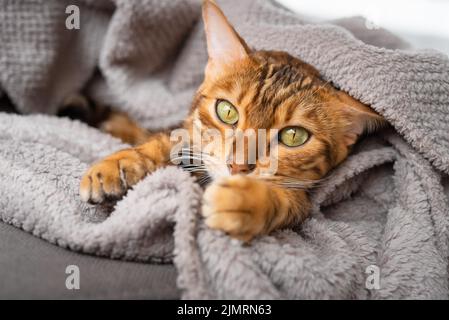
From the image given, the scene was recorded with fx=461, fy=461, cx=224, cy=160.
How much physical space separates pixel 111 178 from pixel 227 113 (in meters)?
0.31

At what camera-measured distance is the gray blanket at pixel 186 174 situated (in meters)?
0.83

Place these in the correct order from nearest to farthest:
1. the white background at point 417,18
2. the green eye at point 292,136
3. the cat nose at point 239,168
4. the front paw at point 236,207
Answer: the front paw at point 236,207 < the cat nose at point 239,168 < the green eye at point 292,136 < the white background at point 417,18

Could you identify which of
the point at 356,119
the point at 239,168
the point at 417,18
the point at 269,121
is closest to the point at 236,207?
the point at 239,168

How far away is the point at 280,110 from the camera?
1049 mm

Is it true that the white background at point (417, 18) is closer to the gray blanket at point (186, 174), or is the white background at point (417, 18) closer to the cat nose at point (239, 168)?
the gray blanket at point (186, 174)

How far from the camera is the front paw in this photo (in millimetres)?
787

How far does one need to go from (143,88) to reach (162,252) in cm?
79

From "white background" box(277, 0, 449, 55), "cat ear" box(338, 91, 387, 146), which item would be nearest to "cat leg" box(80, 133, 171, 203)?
"cat ear" box(338, 91, 387, 146)

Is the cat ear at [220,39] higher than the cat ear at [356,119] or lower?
higher

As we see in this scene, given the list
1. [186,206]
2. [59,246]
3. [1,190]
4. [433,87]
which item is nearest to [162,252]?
[186,206]

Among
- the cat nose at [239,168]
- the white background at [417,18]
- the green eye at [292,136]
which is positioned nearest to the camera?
the cat nose at [239,168]

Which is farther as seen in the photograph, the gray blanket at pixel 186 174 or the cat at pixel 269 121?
the cat at pixel 269 121

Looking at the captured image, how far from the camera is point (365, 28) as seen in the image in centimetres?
137

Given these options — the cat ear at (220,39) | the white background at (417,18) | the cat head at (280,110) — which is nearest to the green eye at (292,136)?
the cat head at (280,110)
